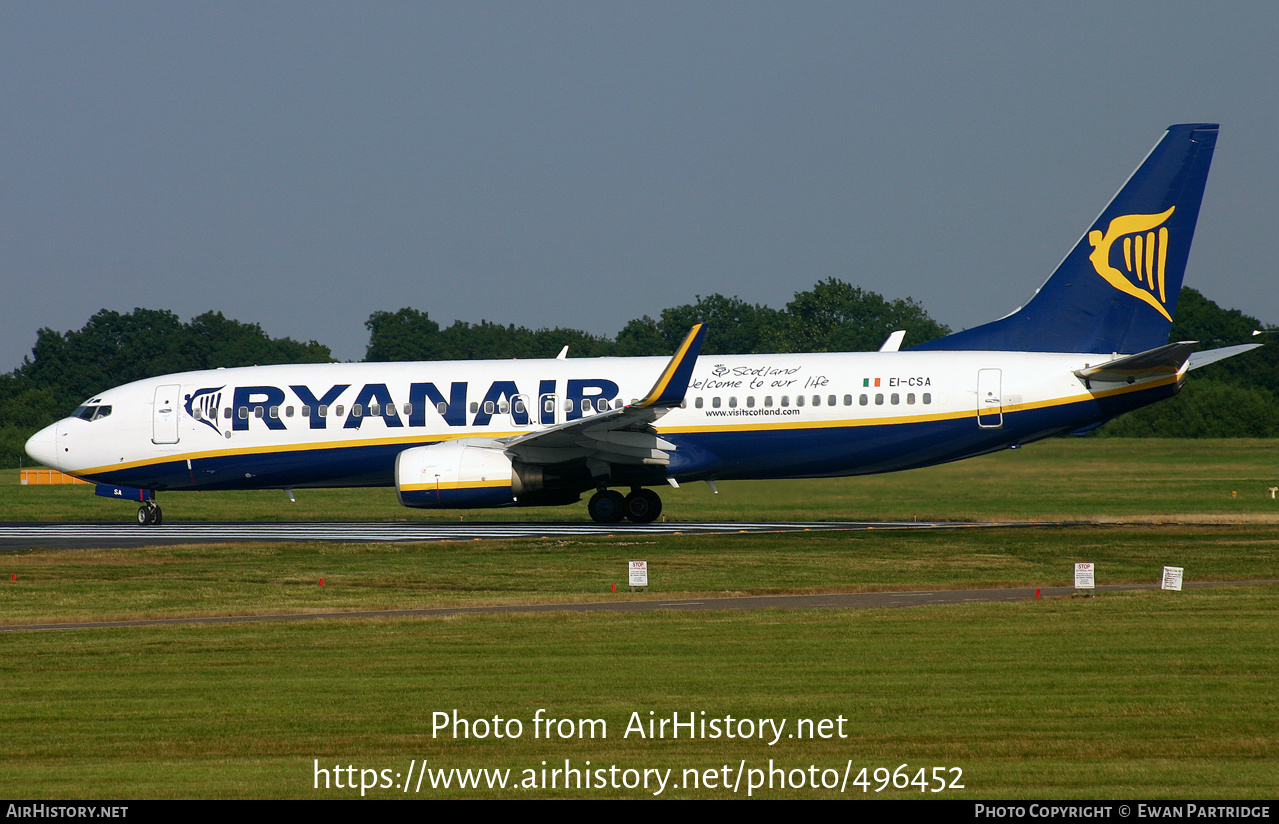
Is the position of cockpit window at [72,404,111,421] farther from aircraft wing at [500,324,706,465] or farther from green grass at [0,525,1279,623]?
aircraft wing at [500,324,706,465]

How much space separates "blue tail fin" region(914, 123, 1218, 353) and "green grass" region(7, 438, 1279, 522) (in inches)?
178

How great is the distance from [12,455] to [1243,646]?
75.0 metres

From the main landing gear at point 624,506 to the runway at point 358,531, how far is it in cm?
20

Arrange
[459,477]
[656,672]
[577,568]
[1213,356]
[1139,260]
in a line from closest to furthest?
[656,672], [577,568], [459,477], [1213,356], [1139,260]

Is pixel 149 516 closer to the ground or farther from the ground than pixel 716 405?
closer to the ground

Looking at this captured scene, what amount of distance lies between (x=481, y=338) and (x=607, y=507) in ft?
270

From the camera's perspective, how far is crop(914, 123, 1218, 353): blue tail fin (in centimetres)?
2903

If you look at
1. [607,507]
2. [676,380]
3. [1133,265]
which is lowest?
[607,507]

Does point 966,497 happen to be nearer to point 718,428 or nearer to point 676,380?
point 718,428

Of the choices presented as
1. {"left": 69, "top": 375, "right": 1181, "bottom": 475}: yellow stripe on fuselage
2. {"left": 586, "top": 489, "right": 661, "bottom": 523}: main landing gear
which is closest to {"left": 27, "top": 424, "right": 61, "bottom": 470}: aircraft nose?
{"left": 69, "top": 375, "right": 1181, "bottom": 475}: yellow stripe on fuselage

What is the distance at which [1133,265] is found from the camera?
29.5 metres

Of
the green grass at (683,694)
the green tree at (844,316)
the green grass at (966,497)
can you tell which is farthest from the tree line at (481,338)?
the green grass at (683,694)

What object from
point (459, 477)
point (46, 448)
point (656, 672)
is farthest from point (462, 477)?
point (656, 672)
